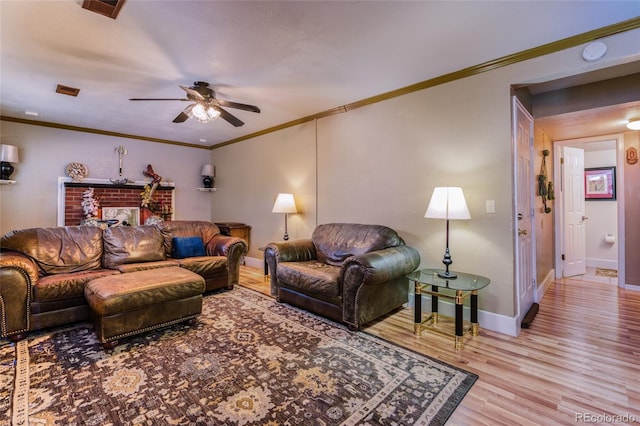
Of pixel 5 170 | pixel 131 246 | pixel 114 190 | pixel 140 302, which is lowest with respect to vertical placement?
pixel 140 302

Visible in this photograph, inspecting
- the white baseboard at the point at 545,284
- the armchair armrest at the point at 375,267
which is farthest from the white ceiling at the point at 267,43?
the white baseboard at the point at 545,284

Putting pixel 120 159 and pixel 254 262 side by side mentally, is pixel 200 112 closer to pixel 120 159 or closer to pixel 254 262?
pixel 254 262

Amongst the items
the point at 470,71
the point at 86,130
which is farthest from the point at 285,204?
the point at 86,130

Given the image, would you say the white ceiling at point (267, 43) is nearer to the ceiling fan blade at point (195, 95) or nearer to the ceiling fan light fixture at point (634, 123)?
the ceiling fan blade at point (195, 95)

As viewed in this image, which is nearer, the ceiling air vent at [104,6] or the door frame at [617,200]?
the ceiling air vent at [104,6]

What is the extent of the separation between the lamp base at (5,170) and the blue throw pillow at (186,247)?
2813mm

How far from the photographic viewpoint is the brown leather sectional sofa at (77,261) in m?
2.47

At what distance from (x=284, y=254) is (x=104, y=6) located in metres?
2.59

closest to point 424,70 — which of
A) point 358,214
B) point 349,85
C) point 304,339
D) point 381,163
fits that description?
point 349,85

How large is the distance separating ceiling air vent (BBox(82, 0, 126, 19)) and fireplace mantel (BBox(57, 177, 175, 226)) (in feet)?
13.3

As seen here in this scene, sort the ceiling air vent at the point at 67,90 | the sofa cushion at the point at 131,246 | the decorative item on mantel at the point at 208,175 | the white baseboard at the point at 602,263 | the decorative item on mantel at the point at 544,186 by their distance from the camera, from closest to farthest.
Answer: the ceiling air vent at the point at 67,90 < the sofa cushion at the point at 131,246 < the decorative item on mantel at the point at 544,186 < the white baseboard at the point at 602,263 < the decorative item on mantel at the point at 208,175

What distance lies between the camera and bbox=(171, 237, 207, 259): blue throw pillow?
3.92m

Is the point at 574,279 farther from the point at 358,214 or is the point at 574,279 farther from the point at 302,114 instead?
the point at 302,114

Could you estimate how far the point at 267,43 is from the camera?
2.42m
